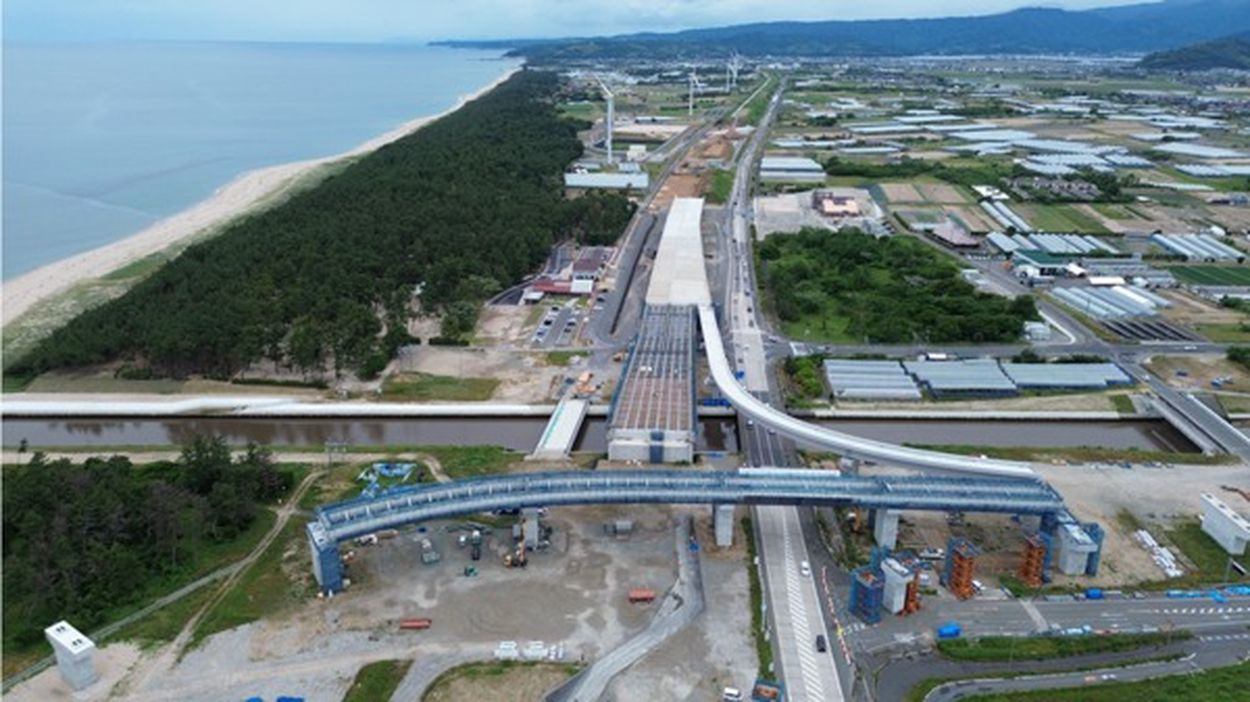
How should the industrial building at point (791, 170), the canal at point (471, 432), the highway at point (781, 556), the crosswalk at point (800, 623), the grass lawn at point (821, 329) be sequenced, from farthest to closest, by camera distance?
A: 1. the industrial building at point (791, 170)
2. the grass lawn at point (821, 329)
3. the canal at point (471, 432)
4. the highway at point (781, 556)
5. the crosswalk at point (800, 623)

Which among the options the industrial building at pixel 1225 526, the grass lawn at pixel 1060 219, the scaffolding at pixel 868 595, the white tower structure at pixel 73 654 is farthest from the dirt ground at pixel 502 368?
the grass lawn at pixel 1060 219

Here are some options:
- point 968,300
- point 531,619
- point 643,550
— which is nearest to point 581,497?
point 643,550

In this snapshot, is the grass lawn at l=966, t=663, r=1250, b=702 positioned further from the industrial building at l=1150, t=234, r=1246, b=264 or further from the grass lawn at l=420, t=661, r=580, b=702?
the industrial building at l=1150, t=234, r=1246, b=264

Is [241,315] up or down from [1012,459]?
up

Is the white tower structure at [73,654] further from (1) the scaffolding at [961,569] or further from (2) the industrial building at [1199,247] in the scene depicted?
(2) the industrial building at [1199,247]

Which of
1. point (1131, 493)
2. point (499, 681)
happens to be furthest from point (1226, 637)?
point (499, 681)

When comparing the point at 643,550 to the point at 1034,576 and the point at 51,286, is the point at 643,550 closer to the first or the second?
the point at 1034,576
